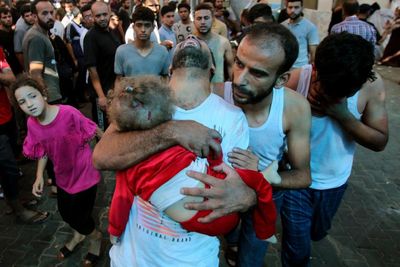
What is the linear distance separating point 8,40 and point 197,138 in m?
5.70

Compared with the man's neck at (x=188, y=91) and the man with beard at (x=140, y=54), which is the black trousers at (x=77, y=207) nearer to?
the man's neck at (x=188, y=91)

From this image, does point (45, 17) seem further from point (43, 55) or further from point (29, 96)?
point (29, 96)

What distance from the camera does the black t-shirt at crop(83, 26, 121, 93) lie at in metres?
4.89

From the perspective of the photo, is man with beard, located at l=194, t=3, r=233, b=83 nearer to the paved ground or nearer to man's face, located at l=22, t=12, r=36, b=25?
the paved ground

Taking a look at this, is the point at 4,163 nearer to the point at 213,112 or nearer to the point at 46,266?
the point at 46,266

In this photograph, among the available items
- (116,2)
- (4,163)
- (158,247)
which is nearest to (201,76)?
(158,247)

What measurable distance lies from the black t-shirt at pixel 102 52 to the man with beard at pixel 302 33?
9.73 ft

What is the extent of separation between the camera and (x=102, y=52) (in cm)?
496

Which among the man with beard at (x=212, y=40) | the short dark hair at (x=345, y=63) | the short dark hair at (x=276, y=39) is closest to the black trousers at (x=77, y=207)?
the short dark hair at (x=276, y=39)

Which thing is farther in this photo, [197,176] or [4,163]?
[4,163]

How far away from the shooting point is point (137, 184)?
4.90 ft

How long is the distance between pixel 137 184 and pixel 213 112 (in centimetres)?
47

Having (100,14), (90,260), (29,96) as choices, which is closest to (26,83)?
(29,96)

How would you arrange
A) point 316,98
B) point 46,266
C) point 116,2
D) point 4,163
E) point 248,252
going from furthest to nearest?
1. point 116,2
2. point 4,163
3. point 46,266
4. point 248,252
5. point 316,98
